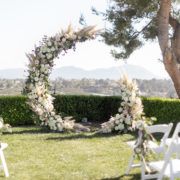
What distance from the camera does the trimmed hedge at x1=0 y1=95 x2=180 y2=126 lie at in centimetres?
1605

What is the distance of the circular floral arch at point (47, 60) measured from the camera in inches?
602

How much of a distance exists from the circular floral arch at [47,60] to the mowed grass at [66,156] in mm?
862

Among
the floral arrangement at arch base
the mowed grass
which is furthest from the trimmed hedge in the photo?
the mowed grass

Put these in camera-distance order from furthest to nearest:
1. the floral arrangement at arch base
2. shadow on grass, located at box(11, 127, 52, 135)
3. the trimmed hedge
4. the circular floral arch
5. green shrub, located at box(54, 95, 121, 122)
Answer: green shrub, located at box(54, 95, 121, 122) → the trimmed hedge → shadow on grass, located at box(11, 127, 52, 135) → the circular floral arch → the floral arrangement at arch base

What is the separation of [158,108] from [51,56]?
13.8 ft

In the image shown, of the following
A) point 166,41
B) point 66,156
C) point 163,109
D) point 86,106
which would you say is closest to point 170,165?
point 66,156

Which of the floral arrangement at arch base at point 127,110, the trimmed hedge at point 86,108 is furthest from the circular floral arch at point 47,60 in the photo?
the floral arrangement at arch base at point 127,110

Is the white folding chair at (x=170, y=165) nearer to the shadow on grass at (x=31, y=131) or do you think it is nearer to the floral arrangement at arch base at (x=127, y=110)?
the floral arrangement at arch base at (x=127, y=110)

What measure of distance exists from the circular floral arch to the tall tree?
5.13 m

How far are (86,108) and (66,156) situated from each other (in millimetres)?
7579

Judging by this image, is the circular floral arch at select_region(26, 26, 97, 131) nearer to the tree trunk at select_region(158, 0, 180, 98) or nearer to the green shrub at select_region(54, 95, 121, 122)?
the green shrub at select_region(54, 95, 121, 122)

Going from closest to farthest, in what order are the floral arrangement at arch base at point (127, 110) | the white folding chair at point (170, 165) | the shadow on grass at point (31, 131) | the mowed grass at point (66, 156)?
the white folding chair at point (170, 165)
the mowed grass at point (66, 156)
the floral arrangement at arch base at point (127, 110)
the shadow on grass at point (31, 131)

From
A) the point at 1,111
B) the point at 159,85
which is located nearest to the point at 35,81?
the point at 1,111

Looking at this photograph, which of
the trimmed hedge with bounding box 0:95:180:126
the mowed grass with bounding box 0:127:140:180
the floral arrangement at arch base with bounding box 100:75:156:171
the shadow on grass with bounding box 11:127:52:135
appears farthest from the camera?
the trimmed hedge with bounding box 0:95:180:126
